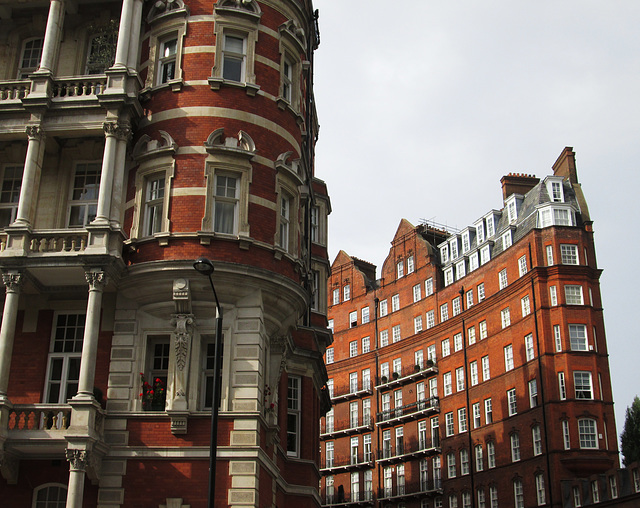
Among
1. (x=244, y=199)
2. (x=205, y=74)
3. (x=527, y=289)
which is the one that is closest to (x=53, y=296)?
(x=244, y=199)

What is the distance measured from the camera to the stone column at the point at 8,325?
22422 mm

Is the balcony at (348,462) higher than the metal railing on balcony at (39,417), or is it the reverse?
the balcony at (348,462)

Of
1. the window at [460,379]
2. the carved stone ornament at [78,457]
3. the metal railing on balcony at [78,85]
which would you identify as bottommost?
the carved stone ornament at [78,457]

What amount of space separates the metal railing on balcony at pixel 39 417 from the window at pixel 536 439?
43.5m

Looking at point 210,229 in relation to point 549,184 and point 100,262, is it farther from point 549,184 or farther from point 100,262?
point 549,184

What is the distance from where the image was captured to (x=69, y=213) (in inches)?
1026

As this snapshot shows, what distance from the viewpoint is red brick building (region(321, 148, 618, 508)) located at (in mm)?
57562

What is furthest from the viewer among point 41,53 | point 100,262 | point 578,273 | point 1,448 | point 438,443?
point 438,443

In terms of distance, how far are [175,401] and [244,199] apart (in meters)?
6.58

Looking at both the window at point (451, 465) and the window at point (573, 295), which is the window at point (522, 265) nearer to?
the window at point (573, 295)

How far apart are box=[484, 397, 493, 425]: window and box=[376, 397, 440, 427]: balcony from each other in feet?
21.2

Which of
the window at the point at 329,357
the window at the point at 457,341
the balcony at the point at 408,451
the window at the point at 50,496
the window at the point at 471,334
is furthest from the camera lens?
the window at the point at 329,357

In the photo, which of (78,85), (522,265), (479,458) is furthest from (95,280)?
(479,458)

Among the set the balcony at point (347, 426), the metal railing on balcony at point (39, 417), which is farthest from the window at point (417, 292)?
the metal railing on balcony at point (39, 417)
